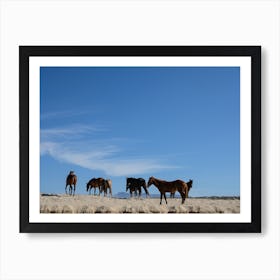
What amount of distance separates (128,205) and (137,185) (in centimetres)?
10

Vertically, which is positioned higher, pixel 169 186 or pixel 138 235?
pixel 169 186

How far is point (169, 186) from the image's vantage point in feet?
6.36

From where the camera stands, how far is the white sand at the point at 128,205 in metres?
1.94

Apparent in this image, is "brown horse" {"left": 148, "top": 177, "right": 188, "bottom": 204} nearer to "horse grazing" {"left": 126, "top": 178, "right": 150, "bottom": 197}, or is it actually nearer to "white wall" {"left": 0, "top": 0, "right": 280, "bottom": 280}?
"horse grazing" {"left": 126, "top": 178, "right": 150, "bottom": 197}

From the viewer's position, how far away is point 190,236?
1.96m

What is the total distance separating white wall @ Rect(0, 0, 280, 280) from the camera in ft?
6.46

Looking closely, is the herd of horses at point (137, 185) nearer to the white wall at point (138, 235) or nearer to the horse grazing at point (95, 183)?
the horse grazing at point (95, 183)

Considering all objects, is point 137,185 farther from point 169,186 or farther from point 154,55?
point 154,55

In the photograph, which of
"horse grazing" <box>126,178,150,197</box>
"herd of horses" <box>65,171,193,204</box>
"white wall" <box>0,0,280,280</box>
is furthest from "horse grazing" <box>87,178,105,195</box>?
"white wall" <box>0,0,280,280</box>

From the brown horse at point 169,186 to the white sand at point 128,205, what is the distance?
0.16 feet

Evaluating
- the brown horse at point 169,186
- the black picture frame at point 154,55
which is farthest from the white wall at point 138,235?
the brown horse at point 169,186

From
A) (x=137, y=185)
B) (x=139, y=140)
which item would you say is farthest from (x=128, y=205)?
(x=139, y=140)
